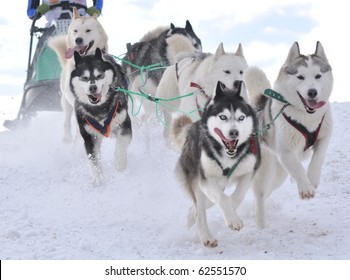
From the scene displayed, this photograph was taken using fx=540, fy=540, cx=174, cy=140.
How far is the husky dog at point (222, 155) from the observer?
10.9 feet

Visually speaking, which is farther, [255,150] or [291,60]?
[291,60]

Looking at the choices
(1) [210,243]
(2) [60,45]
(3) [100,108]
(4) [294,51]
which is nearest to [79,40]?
(2) [60,45]

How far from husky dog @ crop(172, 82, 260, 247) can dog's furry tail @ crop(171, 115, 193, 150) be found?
1.09 feet

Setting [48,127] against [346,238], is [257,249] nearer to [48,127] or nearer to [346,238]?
[346,238]

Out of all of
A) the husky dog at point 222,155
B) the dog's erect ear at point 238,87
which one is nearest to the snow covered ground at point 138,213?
the husky dog at point 222,155

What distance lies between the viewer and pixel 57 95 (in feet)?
24.2

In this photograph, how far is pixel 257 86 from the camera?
4.27m

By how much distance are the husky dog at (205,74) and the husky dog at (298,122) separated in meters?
0.66

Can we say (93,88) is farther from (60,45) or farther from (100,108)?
(60,45)

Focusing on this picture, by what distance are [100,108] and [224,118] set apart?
1.97 meters

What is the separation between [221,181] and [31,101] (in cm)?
468

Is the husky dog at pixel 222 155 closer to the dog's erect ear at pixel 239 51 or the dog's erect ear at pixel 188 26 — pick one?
the dog's erect ear at pixel 239 51

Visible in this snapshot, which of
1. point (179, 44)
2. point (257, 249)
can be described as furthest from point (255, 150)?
point (179, 44)

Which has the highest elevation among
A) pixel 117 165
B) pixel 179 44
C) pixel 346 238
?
pixel 179 44
